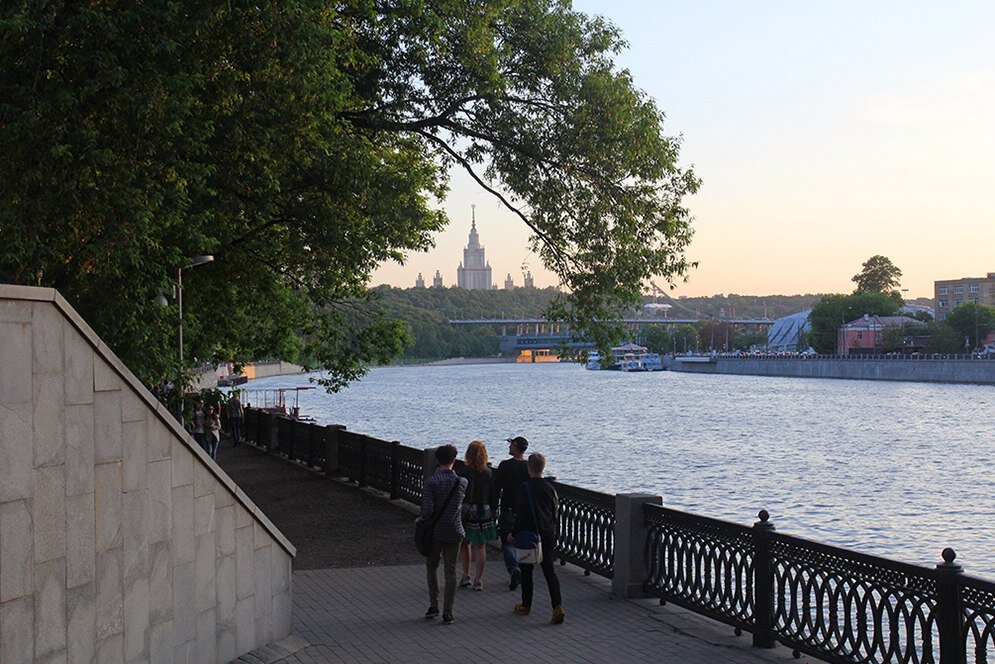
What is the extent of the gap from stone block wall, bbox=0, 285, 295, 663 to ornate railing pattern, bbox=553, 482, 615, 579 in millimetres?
4661

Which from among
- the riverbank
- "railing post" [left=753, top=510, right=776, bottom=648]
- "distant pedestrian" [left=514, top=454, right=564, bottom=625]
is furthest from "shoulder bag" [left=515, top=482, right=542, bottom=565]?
the riverbank

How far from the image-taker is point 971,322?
147m

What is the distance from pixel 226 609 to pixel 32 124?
7.30 meters

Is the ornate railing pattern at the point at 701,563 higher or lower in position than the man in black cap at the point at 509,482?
lower

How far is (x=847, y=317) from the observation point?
17850cm

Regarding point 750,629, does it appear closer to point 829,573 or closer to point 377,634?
point 829,573

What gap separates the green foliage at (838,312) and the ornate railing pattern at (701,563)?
572 ft

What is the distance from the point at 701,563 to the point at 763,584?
1141 millimetres

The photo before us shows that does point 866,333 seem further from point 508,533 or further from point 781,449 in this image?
point 508,533

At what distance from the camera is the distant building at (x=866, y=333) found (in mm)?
167613

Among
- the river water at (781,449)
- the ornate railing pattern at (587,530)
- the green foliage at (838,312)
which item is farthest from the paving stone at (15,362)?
the green foliage at (838,312)

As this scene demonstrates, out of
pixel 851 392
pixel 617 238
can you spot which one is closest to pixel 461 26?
pixel 617 238

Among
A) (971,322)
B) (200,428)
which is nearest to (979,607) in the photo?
(200,428)

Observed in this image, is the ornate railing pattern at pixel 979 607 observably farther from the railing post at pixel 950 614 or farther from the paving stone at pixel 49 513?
the paving stone at pixel 49 513
